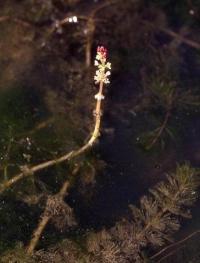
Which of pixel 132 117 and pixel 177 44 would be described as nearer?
pixel 132 117

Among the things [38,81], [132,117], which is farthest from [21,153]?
[132,117]

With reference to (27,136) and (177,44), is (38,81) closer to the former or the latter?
(27,136)

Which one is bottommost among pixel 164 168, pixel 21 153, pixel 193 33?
pixel 164 168

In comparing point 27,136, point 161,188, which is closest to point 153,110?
point 161,188

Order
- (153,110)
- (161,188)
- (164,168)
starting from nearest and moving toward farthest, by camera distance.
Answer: (161,188), (164,168), (153,110)

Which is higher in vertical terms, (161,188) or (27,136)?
(27,136)

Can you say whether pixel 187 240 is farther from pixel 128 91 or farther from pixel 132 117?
pixel 128 91

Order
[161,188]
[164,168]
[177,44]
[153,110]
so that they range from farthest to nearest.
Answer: [177,44] < [153,110] < [164,168] < [161,188]

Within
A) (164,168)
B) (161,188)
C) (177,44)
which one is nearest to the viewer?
(161,188)

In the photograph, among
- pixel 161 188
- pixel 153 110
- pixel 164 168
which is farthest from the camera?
pixel 153 110
